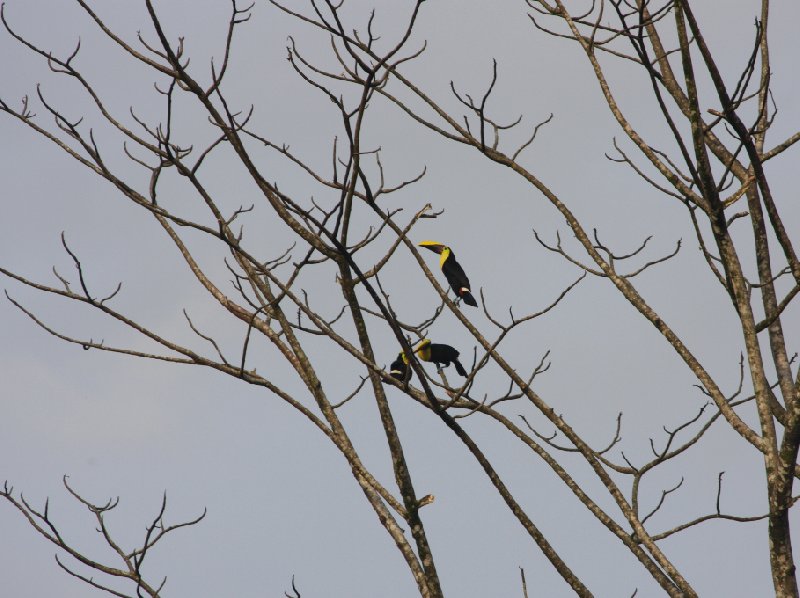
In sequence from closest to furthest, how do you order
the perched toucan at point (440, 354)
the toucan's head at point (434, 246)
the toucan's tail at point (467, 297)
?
the perched toucan at point (440, 354)
the toucan's tail at point (467, 297)
the toucan's head at point (434, 246)

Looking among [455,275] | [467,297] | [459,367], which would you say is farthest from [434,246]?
[459,367]

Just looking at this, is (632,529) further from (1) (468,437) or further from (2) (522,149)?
(2) (522,149)

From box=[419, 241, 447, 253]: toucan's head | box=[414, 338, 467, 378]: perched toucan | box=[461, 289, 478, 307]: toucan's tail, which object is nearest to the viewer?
box=[414, 338, 467, 378]: perched toucan

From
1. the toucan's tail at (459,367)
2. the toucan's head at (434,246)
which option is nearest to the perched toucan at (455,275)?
the toucan's head at (434,246)

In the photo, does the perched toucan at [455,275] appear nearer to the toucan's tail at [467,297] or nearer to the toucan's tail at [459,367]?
the toucan's tail at [467,297]

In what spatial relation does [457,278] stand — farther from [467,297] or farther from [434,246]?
[434,246]

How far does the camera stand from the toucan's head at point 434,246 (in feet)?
37.9

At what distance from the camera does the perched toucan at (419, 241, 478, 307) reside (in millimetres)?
10469

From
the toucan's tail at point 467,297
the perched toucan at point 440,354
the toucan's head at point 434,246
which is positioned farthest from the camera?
the toucan's head at point 434,246

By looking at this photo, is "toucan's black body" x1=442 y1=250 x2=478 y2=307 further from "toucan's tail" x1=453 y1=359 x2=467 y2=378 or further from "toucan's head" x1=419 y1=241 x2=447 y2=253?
"toucan's tail" x1=453 y1=359 x2=467 y2=378

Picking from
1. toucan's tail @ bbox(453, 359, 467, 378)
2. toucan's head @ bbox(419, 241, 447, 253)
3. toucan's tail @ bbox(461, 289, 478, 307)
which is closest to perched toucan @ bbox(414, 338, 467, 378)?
toucan's tail @ bbox(453, 359, 467, 378)

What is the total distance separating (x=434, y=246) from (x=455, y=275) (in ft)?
3.69

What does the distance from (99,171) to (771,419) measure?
244cm

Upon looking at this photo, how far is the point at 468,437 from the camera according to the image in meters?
3.61
